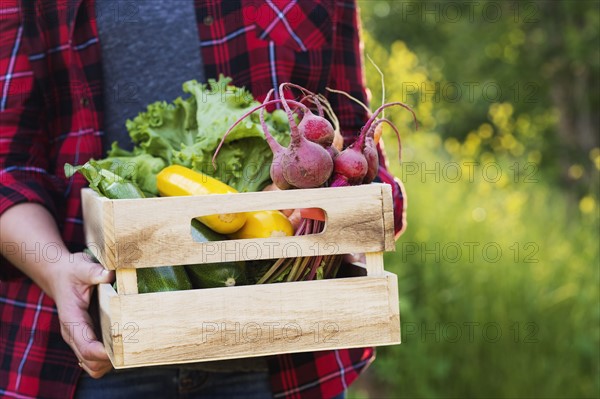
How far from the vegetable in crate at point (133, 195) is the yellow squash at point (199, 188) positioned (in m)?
0.07

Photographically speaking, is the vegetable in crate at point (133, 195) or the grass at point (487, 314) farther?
the grass at point (487, 314)

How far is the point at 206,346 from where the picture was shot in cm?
153

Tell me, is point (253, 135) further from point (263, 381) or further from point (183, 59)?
point (263, 381)

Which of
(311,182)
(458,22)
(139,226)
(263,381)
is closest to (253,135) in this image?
(311,182)

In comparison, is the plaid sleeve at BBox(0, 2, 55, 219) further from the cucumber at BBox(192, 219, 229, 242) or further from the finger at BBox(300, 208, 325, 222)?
the finger at BBox(300, 208, 325, 222)

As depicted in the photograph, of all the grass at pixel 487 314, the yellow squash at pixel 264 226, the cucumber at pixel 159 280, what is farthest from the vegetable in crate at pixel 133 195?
the grass at pixel 487 314

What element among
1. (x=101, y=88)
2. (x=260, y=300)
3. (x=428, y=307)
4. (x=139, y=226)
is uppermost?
(x=101, y=88)

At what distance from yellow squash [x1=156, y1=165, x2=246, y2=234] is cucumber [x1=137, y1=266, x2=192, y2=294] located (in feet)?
0.41

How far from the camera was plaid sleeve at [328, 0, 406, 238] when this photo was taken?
2.07 meters

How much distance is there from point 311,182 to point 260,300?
0.81 ft

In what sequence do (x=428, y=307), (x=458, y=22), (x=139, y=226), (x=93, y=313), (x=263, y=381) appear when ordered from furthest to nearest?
1. (x=458, y=22)
2. (x=428, y=307)
3. (x=263, y=381)
4. (x=93, y=313)
5. (x=139, y=226)

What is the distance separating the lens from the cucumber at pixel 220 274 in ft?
5.27

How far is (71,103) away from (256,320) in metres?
0.82

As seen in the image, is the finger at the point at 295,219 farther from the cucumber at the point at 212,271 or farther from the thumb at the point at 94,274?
the thumb at the point at 94,274
